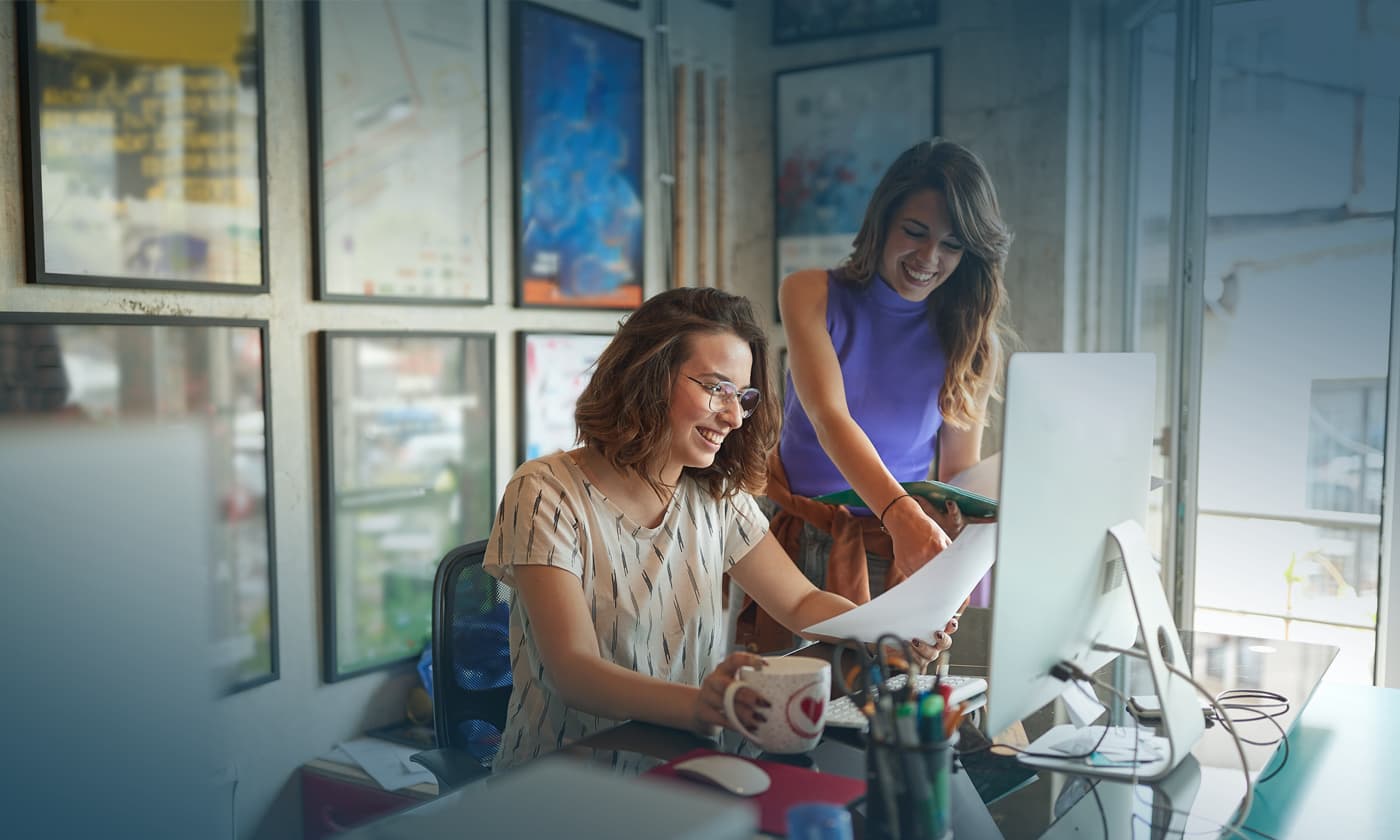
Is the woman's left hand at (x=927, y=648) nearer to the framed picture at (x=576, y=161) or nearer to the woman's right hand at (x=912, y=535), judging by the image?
the woman's right hand at (x=912, y=535)

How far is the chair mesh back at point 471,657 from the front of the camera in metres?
1.71

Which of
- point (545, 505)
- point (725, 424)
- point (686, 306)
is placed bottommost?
point (545, 505)

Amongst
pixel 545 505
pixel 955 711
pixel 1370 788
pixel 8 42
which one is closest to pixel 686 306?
pixel 545 505

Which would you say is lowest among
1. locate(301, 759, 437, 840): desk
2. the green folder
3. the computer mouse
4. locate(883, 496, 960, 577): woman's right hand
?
locate(301, 759, 437, 840): desk

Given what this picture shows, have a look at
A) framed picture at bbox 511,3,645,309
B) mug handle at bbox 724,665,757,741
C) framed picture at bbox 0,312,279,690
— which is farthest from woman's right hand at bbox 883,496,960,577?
framed picture at bbox 511,3,645,309

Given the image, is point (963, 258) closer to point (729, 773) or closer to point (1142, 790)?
point (1142, 790)

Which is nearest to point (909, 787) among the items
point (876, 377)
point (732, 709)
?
point (732, 709)

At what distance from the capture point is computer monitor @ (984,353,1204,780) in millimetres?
1122

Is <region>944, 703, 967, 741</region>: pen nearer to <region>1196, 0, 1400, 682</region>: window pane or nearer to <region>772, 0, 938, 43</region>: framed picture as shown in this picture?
<region>1196, 0, 1400, 682</region>: window pane

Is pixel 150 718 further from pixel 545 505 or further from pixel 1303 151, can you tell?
pixel 1303 151

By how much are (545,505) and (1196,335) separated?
6.41 ft

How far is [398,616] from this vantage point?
9.63ft

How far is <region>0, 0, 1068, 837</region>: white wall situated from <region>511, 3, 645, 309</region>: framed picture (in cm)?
5

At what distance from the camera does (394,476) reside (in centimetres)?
290
